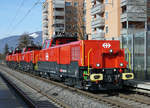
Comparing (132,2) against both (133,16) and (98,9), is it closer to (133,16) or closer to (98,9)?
(133,16)

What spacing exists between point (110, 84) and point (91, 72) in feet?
3.97

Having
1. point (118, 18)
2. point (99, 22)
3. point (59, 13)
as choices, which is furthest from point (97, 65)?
point (59, 13)

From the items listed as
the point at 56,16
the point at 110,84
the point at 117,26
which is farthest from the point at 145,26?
the point at 56,16

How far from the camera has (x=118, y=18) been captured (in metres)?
37.9

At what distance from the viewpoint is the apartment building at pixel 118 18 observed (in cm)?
3622

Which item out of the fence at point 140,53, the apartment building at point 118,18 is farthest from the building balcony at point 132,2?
the fence at point 140,53

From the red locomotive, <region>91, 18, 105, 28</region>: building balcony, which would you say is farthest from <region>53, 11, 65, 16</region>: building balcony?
the red locomotive

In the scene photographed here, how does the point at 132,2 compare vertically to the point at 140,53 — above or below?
above

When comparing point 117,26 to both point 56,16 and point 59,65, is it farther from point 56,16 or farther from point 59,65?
point 56,16

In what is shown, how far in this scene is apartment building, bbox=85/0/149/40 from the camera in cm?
3622

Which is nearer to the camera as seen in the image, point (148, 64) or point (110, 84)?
point (110, 84)

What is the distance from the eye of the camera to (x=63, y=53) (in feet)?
50.2

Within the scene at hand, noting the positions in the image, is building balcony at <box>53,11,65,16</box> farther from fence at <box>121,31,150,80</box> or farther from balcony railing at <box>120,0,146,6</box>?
fence at <box>121,31,150,80</box>

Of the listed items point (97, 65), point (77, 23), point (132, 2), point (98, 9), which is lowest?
point (97, 65)
